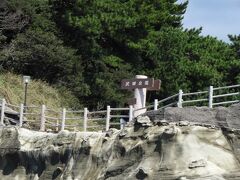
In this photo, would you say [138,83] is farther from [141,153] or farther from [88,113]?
[141,153]

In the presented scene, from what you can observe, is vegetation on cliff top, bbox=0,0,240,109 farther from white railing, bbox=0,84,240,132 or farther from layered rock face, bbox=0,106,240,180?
layered rock face, bbox=0,106,240,180

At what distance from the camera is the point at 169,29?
3438 cm

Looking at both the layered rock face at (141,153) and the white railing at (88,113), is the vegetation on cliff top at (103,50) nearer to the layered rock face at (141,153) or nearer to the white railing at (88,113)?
the white railing at (88,113)

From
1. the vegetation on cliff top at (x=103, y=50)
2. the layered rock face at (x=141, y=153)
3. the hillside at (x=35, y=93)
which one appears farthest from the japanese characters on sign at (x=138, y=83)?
the vegetation on cliff top at (x=103, y=50)

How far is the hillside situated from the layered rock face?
934 cm

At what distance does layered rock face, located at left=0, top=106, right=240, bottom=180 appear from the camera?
15.6 metres

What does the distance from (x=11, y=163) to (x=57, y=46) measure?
11.9 m

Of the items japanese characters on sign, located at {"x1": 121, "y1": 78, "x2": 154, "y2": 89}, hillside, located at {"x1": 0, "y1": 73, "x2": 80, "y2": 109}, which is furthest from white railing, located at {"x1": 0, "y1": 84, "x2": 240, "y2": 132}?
hillside, located at {"x1": 0, "y1": 73, "x2": 80, "y2": 109}

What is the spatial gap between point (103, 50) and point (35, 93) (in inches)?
190

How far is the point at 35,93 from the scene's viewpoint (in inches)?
1259

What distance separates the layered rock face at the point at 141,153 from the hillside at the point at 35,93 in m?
9.34

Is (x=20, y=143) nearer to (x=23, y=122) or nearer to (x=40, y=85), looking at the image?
(x=23, y=122)

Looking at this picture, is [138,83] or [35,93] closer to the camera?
[138,83]

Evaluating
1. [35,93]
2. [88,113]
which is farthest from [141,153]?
[35,93]
